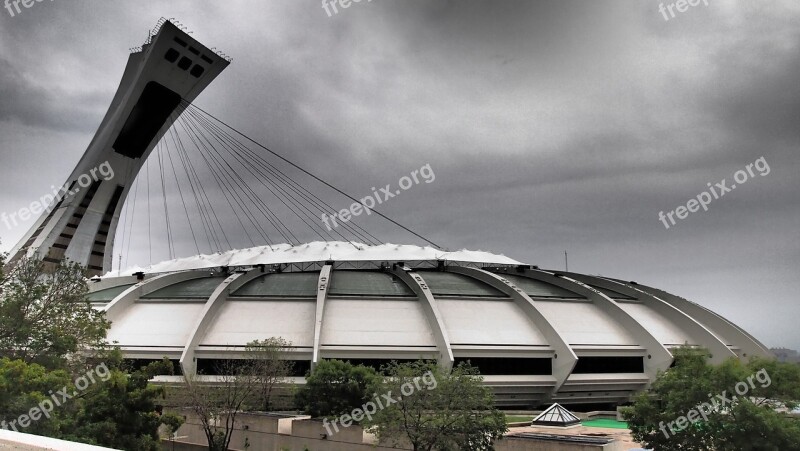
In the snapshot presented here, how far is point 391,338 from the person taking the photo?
37.7 m

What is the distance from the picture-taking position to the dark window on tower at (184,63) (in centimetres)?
4997

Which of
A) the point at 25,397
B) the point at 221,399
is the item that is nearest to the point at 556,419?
the point at 221,399

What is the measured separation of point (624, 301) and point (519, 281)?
28.6 ft

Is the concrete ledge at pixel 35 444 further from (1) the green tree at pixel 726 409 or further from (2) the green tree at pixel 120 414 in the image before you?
(1) the green tree at pixel 726 409

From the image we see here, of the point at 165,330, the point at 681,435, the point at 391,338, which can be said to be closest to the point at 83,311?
the point at 165,330

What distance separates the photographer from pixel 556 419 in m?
31.7

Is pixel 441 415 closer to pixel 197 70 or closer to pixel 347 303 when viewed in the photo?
pixel 347 303

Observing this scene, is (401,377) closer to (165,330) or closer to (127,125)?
(165,330)

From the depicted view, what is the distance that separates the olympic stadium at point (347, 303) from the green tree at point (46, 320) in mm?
10640

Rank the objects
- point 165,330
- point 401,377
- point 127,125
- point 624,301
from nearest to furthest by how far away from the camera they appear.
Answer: point 401,377
point 165,330
point 624,301
point 127,125

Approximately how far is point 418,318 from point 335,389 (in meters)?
10.6

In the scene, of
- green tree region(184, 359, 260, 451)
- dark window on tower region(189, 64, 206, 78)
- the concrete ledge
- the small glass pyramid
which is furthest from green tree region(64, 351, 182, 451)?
dark window on tower region(189, 64, 206, 78)

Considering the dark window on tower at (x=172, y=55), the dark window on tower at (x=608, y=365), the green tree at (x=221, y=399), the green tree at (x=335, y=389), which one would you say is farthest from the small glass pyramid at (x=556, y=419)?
the dark window on tower at (x=172, y=55)

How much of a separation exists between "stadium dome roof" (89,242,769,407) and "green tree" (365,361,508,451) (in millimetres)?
10819
